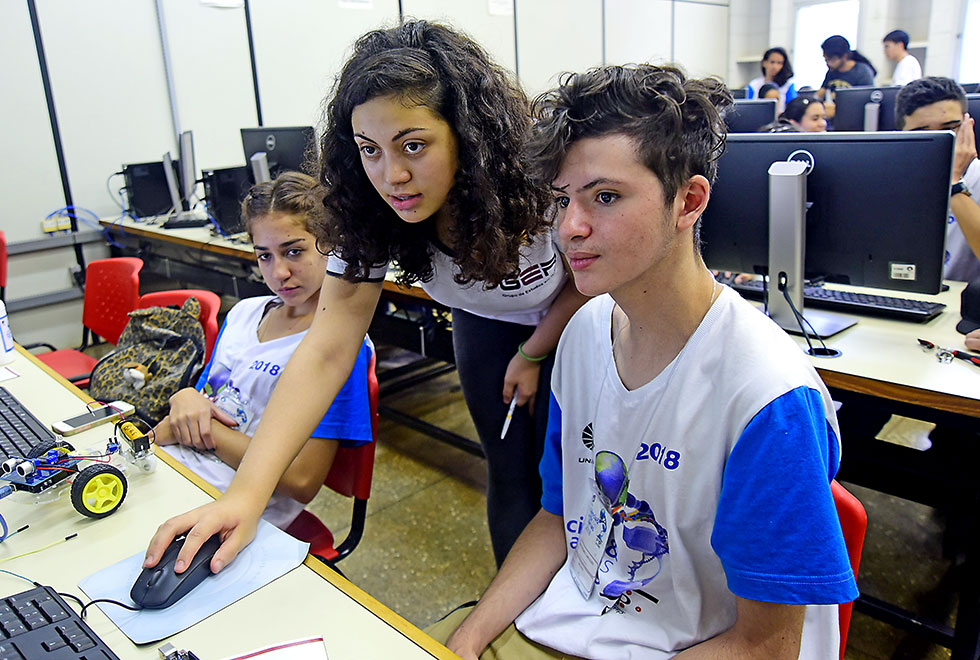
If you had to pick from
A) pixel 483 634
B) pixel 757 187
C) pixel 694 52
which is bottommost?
pixel 483 634

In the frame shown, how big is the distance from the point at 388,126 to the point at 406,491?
5.87ft

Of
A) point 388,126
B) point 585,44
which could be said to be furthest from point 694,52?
point 388,126

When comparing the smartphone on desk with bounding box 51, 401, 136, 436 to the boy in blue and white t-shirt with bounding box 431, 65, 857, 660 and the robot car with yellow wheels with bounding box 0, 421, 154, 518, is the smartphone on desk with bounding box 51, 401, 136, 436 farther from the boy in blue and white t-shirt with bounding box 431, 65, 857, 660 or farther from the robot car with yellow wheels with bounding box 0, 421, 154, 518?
the boy in blue and white t-shirt with bounding box 431, 65, 857, 660

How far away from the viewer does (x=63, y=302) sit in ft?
14.0

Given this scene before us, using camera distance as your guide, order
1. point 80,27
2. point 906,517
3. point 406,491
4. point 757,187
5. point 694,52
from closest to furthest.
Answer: point 757,187 < point 906,517 < point 406,491 < point 80,27 < point 694,52

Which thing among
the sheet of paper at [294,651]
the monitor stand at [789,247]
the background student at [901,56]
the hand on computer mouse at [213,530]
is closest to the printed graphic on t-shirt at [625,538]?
the sheet of paper at [294,651]

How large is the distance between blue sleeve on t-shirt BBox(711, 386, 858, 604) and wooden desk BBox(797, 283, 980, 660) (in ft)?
2.58

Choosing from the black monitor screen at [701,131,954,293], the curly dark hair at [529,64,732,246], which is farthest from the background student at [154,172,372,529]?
the black monitor screen at [701,131,954,293]

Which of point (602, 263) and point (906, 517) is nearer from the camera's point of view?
point (602, 263)

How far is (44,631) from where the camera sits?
80 centimetres

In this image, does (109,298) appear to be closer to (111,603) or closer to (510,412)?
(510,412)

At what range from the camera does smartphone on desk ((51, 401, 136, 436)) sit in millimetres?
1375

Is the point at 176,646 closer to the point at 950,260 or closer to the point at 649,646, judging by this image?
the point at 649,646

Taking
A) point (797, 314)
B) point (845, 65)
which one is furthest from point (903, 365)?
point (845, 65)
